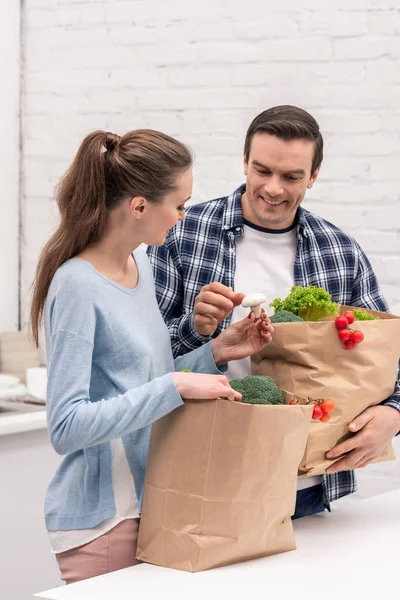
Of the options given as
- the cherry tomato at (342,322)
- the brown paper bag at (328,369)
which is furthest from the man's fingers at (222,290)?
the cherry tomato at (342,322)

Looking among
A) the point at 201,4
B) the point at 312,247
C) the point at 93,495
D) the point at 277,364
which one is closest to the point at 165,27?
the point at 201,4

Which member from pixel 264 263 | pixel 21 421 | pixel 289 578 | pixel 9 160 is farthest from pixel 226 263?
pixel 9 160

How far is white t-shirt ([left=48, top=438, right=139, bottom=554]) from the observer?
5.10 ft

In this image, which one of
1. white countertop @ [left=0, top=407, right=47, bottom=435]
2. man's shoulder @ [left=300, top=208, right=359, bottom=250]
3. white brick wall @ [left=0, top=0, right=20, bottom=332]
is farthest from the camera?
white brick wall @ [left=0, top=0, right=20, bottom=332]

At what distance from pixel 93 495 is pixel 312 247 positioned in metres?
0.79

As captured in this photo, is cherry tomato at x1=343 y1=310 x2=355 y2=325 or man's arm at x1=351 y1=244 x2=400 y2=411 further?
man's arm at x1=351 y1=244 x2=400 y2=411

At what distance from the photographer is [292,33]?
3.12 m

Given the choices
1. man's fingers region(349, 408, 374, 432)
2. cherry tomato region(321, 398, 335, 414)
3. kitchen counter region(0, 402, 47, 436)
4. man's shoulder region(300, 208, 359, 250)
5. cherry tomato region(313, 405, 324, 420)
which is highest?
man's shoulder region(300, 208, 359, 250)

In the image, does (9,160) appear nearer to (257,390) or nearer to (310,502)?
(310,502)

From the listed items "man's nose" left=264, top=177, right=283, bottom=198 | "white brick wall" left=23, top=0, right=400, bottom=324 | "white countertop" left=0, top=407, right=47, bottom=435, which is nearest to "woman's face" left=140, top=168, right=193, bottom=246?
"man's nose" left=264, top=177, right=283, bottom=198

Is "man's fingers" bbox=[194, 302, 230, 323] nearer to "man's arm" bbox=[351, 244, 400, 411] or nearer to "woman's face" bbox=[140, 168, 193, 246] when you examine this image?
"woman's face" bbox=[140, 168, 193, 246]

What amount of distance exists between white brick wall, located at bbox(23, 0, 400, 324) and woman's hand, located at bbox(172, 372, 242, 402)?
5.53ft

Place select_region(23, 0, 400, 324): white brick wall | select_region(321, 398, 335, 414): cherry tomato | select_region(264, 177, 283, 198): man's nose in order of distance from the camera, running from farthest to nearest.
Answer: select_region(23, 0, 400, 324): white brick wall
select_region(264, 177, 283, 198): man's nose
select_region(321, 398, 335, 414): cherry tomato

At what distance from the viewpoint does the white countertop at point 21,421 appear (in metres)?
2.82
